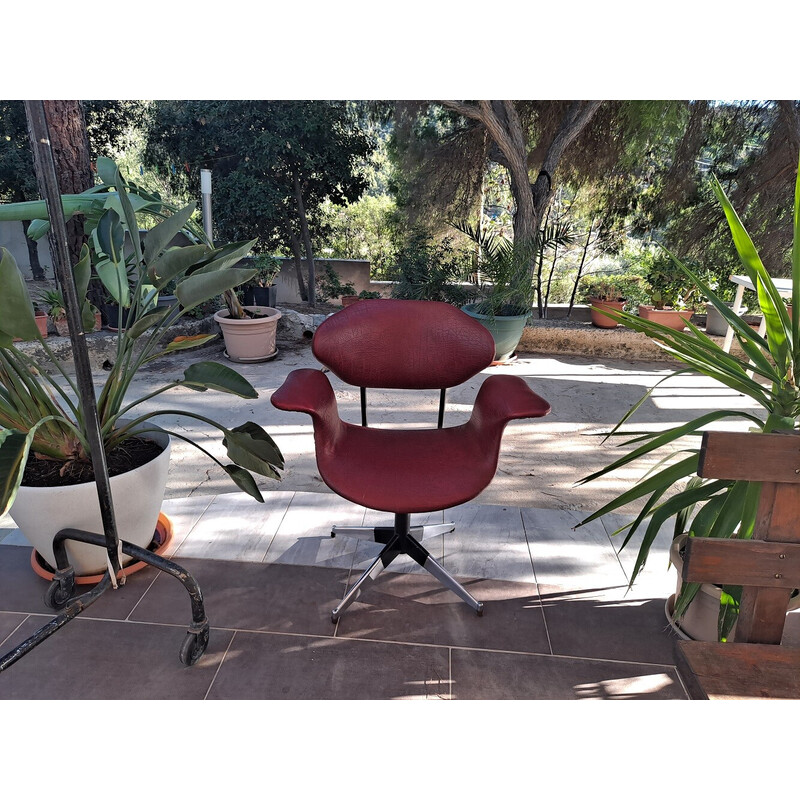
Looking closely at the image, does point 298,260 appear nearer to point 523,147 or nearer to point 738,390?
point 523,147

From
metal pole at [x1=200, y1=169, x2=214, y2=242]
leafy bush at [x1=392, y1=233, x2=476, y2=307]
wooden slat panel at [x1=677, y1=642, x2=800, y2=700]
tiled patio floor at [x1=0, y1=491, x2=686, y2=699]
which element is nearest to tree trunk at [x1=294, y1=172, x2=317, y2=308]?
leafy bush at [x1=392, y1=233, x2=476, y2=307]

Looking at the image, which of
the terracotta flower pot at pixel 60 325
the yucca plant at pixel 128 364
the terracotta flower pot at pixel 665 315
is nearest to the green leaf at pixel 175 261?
the yucca plant at pixel 128 364

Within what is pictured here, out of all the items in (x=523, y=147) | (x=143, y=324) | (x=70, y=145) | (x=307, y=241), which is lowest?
(x=307, y=241)

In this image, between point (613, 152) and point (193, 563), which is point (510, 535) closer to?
point (193, 563)

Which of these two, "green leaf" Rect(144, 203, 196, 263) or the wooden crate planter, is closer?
the wooden crate planter

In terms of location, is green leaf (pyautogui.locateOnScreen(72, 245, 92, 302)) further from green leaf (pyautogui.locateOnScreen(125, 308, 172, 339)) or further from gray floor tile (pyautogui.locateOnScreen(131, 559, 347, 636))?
gray floor tile (pyautogui.locateOnScreen(131, 559, 347, 636))

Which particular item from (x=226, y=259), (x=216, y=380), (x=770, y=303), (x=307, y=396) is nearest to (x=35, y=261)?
(x=226, y=259)

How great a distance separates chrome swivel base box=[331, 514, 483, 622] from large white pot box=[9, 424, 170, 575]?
634mm

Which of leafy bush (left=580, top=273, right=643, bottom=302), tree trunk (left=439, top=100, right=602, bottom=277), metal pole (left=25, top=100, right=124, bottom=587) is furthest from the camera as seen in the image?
leafy bush (left=580, top=273, right=643, bottom=302)

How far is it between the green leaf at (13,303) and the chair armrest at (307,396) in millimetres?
598

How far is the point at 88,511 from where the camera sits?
→ 1.67m

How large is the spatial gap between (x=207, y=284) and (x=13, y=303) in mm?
437

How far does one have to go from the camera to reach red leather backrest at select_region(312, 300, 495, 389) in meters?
1.87

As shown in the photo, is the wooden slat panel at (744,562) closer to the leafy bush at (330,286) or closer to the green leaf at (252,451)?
the green leaf at (252,451)
